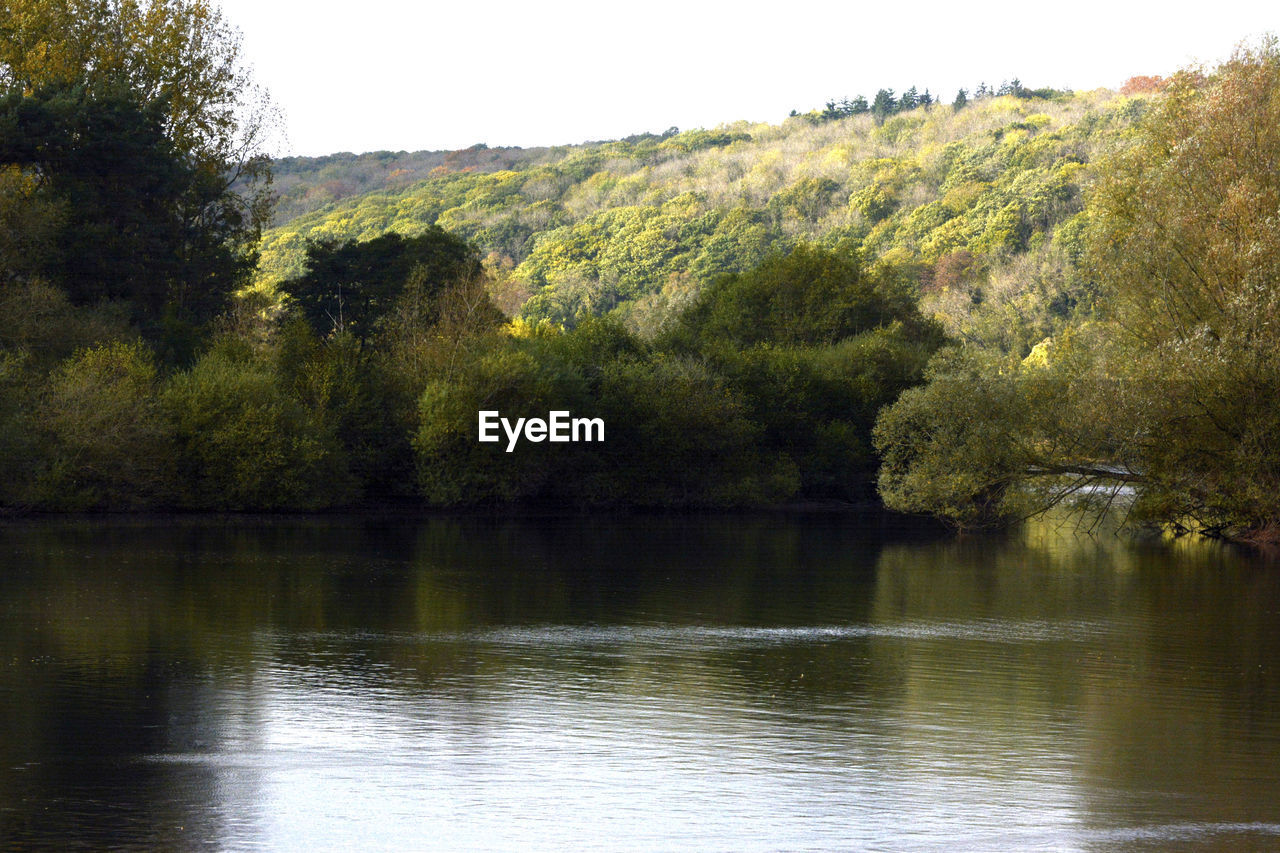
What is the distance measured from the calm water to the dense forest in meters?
9.51

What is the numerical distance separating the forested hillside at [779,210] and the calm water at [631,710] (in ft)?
196

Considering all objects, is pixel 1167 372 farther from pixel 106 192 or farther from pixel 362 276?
pixel 362 276

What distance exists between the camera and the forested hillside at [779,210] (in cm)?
11531

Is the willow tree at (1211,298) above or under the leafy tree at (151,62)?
under

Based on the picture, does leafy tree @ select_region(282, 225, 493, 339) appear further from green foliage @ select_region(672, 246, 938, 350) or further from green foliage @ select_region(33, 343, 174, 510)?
green foliage @ select_region(33, 343, 174, 510)

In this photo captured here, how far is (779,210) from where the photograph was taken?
135 metres

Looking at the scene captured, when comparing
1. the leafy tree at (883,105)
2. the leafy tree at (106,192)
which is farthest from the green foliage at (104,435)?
the leafy tree at (883,105)

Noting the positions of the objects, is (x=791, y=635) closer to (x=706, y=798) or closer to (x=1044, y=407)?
(x=706, y=798)

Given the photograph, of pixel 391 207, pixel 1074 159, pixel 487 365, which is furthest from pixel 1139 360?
pixel 391 207

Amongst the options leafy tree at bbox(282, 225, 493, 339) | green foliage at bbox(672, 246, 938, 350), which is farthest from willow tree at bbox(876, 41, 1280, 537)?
leafy tree at bbox(282, 225, 493, 339)

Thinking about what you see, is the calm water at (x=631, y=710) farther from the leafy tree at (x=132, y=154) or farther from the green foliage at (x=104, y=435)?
the leafy tree at (x=132, y=154)

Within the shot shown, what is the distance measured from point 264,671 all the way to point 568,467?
39565mm

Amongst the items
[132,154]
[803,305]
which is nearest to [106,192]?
[132,154]

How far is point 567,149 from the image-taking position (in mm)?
186875
